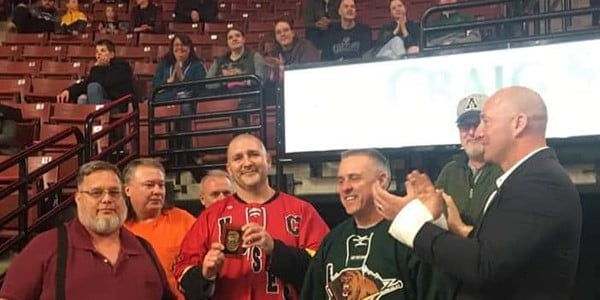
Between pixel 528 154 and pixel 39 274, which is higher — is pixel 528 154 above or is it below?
above

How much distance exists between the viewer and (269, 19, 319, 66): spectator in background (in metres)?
7.46

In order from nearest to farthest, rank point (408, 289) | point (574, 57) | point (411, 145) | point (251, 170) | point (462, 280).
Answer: point (462, 280) < point (408, 289) < point (251, 170) < point (574, 57) < point (411, 145)

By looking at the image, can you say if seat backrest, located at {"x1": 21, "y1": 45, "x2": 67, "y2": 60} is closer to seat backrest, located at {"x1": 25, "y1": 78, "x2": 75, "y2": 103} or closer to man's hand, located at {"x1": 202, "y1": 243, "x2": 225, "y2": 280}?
seat backrest, located at {"x1": 25, "y1": 78, "x2": 75, "y2": 103}

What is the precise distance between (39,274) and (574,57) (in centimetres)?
347

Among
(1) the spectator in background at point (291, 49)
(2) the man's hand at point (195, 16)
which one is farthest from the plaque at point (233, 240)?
(2) the man's hand at point (195, 16)

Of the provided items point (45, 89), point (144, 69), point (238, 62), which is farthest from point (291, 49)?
point (45, 89)

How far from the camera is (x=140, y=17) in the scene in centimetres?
1251

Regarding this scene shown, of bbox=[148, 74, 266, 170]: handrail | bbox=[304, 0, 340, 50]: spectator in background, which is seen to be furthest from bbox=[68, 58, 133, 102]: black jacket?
bbox=[304, 0, 340, 50]: spectator in background

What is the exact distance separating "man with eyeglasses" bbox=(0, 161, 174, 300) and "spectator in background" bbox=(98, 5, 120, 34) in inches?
377

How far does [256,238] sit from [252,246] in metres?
0.12

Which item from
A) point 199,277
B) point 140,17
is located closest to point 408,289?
point 199,277

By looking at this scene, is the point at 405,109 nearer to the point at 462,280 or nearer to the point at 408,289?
the point at 408,289

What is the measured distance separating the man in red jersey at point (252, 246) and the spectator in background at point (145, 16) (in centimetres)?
917

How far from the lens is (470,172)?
3.40 meters
